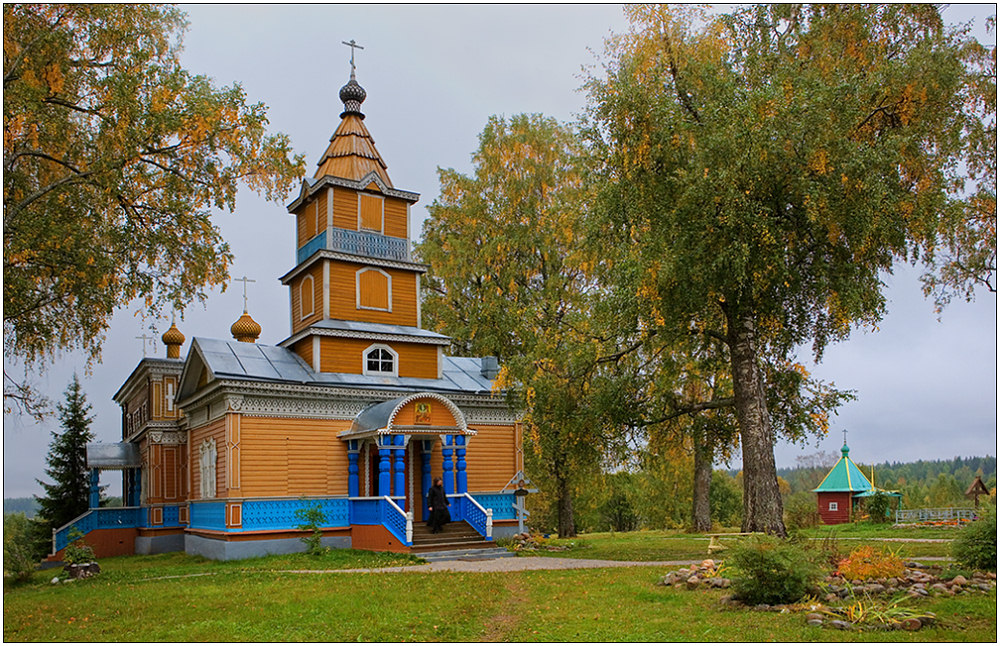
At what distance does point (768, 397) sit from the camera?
1998cm

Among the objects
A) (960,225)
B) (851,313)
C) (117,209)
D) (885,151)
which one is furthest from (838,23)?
(117,209)

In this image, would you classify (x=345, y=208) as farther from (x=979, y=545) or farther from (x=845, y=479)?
(x=845, y=479)

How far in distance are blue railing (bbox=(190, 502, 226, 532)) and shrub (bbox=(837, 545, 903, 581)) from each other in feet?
44.5

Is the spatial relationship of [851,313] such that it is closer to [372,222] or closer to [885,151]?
[885,151]

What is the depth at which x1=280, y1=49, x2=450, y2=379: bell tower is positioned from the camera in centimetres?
Answer: 2222

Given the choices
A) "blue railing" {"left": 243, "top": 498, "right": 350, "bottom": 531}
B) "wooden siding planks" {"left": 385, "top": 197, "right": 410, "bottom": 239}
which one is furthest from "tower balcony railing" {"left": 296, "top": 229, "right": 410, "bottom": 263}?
"blue railing" {"left": 243, "top": 498, "right": 350, "bottom": 531}

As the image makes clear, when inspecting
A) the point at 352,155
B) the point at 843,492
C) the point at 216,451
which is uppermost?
the point at 352,155

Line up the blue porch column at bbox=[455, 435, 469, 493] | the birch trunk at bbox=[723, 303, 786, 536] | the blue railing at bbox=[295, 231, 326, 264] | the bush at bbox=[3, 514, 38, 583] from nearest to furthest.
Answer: the bush at bbox=[3, 514, 38, 583]
the birch trunk at bbox=[723, 303, 786, 536]
the blue porch column at bbox=[455, 435, 469, 493]
the blue railing at bbox=[295, 231, 326, 264]

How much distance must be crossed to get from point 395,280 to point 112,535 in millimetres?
12498

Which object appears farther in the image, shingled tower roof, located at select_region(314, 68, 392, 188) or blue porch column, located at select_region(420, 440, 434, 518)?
shingled tower roof, located at select_region(314, 68, 392, 188)

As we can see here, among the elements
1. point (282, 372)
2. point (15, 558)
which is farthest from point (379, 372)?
point (15, 558)

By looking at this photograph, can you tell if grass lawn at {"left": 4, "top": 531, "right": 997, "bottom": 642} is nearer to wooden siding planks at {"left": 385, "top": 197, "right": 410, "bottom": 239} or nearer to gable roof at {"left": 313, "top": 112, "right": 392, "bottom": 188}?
wooden siding planks at {"left": 385, "top": 197, "right": 410, "bottom": 239}

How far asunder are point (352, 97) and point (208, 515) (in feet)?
38.6

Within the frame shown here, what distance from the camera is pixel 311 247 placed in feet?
77.4
